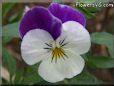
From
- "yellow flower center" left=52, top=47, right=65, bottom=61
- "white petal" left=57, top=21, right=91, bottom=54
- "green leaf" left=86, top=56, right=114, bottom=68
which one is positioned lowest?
"green leaf" left=86, top=56, right=114, bottom=68

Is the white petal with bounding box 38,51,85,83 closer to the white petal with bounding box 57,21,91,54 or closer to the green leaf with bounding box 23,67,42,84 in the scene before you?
the white petal with bounding box 57,21,91,54

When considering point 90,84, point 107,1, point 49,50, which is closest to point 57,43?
point 49,50

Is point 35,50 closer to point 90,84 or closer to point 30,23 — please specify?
point 30,23

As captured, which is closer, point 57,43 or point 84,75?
point 57,43

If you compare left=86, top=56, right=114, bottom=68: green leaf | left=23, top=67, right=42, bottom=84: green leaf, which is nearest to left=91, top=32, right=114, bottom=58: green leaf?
left=86, top=56, right=114, bottom=68: green leaf

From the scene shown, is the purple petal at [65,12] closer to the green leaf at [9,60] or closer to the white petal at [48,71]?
the white petal at [48,71]

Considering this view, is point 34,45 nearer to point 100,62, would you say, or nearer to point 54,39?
point 54,39
